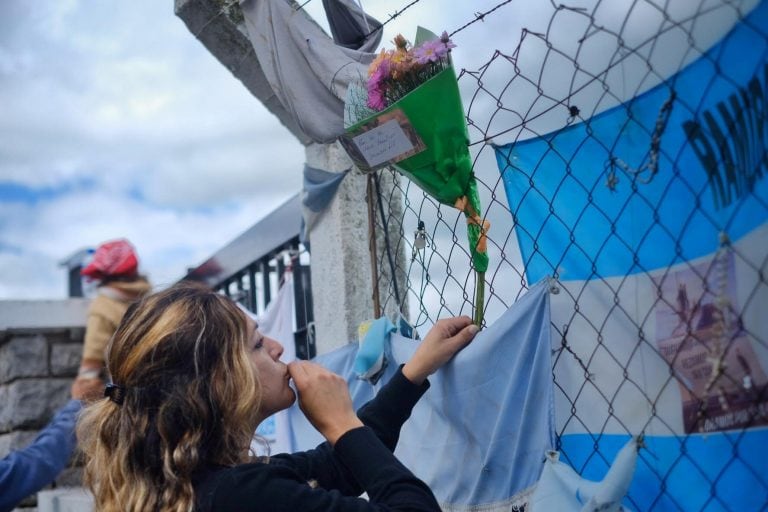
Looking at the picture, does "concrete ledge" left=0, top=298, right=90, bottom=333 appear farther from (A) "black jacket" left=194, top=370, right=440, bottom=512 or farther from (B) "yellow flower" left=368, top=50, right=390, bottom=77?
(A) "black jacket" left=194, top=370, right=440, bottom=512

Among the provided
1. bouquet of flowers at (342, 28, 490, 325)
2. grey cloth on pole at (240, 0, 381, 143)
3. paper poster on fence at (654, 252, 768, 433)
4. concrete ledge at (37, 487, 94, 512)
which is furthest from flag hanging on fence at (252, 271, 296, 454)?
paper poster on fence at (654, 252, 768, 433)

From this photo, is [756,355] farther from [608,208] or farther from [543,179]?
[543,179]

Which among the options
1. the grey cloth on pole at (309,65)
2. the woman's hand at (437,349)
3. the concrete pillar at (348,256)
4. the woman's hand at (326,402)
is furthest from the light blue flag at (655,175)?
the concrete pillar at (348,256)

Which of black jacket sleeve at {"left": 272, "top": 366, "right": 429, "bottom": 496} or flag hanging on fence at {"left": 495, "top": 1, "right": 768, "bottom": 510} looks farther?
black jacket sleeve at {"left": 272, "top": 366, "right": 429, "bottom": 496}

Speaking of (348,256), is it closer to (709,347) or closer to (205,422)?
(205,422)

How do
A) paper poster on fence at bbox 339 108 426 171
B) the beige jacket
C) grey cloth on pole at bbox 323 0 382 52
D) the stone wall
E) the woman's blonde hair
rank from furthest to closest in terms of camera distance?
the stone wall, the beige jacket, grey cloth on pole at bbox 323 0 382 52, paper poster on fence at bbox 339 108 426 171, the woman's blonde hair

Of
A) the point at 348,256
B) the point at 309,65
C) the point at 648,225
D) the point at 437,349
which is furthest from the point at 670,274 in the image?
the point at 348,256

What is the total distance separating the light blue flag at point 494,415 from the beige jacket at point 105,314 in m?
2.71

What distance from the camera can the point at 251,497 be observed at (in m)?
1.52

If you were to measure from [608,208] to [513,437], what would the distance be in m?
0.64

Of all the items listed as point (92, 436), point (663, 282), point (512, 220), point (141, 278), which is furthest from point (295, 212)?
point (663, 282)

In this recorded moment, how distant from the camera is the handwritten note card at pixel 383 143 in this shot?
2.21 m

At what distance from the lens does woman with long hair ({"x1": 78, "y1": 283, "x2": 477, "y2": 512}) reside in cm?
156

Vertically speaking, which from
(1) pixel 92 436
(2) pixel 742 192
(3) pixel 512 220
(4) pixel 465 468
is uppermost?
(3) pixel 512 220
